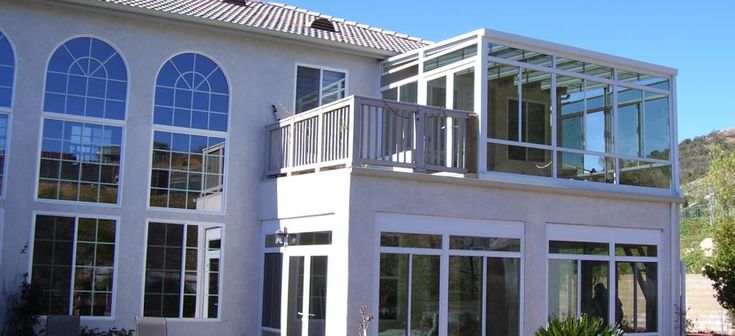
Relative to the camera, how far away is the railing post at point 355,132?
13273 mm

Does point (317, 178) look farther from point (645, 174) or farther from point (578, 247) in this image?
point (645, 174)

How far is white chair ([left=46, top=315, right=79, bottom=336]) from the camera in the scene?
528 inches

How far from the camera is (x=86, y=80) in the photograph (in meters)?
14.9

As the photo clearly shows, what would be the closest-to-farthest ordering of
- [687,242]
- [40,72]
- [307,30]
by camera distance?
[40,72], [307,30], [687,242]

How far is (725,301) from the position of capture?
65.2ft

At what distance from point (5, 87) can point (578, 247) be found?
1048 cm

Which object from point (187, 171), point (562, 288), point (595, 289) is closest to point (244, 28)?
point (187, 171)

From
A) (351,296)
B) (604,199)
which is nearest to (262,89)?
(351,296)

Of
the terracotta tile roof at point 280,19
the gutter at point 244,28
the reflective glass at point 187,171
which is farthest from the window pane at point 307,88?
the reflective glass at point 187,171

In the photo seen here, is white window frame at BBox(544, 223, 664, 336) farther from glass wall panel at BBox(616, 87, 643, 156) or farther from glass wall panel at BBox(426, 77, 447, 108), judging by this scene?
glass wall panel at BBox(426, 77, 447, 108)

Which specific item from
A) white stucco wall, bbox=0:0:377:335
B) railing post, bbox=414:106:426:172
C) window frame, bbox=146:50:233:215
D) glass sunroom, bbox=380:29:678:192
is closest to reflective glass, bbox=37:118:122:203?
white stucco wall, bbox=0:0:377:335

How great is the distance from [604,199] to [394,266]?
484 centimetres

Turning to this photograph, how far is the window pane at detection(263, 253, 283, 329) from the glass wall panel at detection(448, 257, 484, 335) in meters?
3.09

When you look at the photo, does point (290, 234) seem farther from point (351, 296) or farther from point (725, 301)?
point (725, 301)
